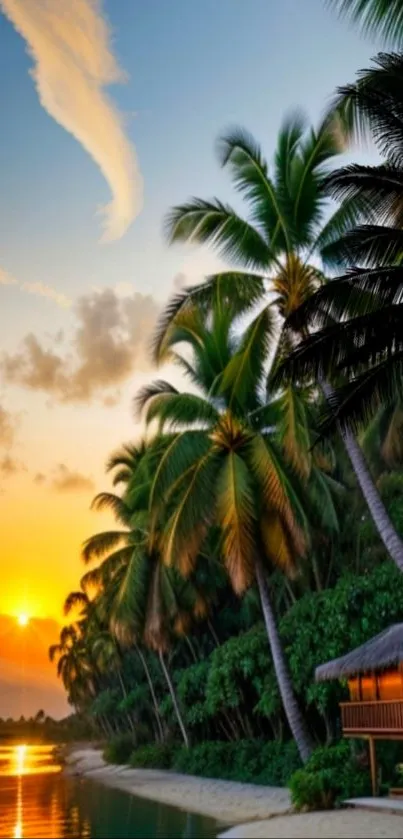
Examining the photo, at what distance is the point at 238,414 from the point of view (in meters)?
21.5

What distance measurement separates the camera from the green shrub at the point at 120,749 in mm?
37688

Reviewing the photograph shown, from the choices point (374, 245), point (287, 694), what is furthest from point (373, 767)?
point (374, 245)

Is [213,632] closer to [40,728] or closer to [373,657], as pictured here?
[373,657]

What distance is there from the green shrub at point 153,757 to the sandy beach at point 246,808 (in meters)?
0.54

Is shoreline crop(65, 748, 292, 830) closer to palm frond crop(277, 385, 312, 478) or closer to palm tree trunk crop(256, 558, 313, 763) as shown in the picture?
palm tree trunk crop(256, 558, 313, 763)

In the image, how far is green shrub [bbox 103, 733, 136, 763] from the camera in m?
37.7

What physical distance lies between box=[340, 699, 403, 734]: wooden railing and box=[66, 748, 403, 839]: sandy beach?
1.70 metres

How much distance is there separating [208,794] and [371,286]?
600 inches

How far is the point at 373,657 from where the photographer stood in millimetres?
15789

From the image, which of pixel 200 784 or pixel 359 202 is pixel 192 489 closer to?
pixel 359 202

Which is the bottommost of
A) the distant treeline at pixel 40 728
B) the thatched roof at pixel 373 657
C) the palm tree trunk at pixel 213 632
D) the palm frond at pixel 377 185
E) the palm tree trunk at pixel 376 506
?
the distant treeline at pixel 40 728

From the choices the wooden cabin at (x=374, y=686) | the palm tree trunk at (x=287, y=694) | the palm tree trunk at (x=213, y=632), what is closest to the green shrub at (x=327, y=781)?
the wooden cabin at (x=374, y=686)

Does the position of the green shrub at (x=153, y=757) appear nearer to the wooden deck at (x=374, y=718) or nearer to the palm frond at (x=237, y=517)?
the palm frond at (x=237, y=517)

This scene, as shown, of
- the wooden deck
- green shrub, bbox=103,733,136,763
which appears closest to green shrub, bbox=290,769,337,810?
the wooden deck
